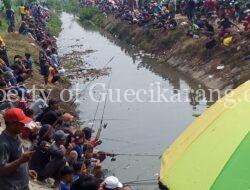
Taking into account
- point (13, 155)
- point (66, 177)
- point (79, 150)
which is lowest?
point (79, 150)

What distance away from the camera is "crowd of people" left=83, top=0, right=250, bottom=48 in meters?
18.7

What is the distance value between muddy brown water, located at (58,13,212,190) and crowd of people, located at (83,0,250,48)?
6.67 ft

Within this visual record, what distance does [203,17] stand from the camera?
23156mm

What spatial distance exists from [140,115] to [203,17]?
996 centimetres

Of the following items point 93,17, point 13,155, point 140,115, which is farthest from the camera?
point 93,17

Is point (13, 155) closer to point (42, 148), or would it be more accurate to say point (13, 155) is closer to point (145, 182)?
point (42, 148)

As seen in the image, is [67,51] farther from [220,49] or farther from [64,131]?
[64,131]

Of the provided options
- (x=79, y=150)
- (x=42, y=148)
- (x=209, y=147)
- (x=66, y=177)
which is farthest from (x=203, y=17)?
(x=209, y=147)

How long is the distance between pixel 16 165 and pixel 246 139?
81.7 inches

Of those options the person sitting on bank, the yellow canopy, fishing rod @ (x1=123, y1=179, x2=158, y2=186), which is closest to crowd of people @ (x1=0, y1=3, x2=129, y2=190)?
the person sitting on bank

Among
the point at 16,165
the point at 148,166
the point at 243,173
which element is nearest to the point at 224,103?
the point at 243,173

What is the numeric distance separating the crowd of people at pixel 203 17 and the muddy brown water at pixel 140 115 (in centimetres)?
203

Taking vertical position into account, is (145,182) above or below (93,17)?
above

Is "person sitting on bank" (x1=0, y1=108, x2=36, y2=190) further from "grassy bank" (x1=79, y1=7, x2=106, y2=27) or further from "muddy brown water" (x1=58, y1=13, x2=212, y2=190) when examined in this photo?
"grassy bank" (x1=79, y1=7, x2=106, y2=27)
